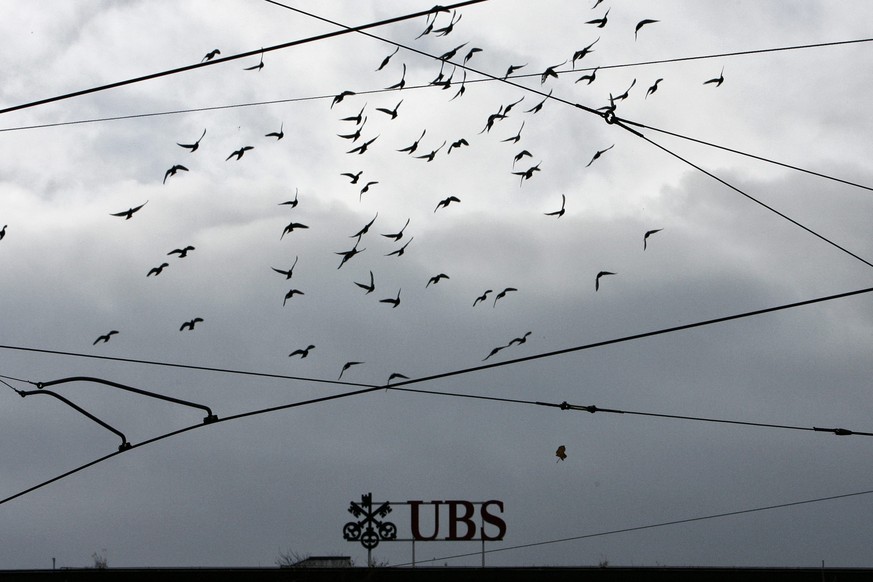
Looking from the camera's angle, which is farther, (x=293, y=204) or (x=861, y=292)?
(x=293, y=204)

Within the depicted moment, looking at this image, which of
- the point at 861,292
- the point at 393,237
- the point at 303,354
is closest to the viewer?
the point at 861,292

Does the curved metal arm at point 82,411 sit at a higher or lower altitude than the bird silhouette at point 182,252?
lower

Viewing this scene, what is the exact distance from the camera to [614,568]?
5056 centimetres

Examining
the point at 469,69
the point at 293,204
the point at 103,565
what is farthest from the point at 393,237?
the point at 103,565

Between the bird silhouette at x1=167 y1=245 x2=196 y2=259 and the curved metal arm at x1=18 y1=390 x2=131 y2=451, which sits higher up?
the bird silhouette at x1=167 y1=245 x2=196 y2=259

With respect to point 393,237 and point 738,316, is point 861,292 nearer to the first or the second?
point 738,316
